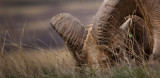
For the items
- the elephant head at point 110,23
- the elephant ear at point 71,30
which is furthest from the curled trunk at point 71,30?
the elephant head at point 110,23

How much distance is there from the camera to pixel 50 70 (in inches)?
254

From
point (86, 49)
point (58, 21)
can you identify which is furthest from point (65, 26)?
point (86, 49)

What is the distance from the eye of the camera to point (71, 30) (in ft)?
20.6

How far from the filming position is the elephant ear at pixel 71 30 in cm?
628

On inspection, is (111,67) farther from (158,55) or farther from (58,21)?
(58,21)

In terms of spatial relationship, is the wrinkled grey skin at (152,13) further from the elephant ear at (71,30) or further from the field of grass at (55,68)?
the elephant ear at (71,30)

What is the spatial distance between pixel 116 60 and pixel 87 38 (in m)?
0.73

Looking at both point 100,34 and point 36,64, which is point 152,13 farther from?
point 36,64

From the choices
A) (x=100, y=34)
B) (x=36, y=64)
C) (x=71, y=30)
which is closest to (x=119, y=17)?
(x=100, y=34)

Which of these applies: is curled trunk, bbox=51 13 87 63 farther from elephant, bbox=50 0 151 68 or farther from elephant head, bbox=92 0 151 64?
elephant head, bbox=92 0 151 64

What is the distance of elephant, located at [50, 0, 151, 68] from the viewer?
564cm

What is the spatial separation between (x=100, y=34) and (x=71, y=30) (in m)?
0.76

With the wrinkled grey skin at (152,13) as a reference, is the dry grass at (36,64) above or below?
below

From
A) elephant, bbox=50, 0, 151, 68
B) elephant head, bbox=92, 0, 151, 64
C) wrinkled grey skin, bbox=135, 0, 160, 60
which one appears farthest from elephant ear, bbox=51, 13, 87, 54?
wrinkled grey skin, bbox=135, 0, 160, 60
